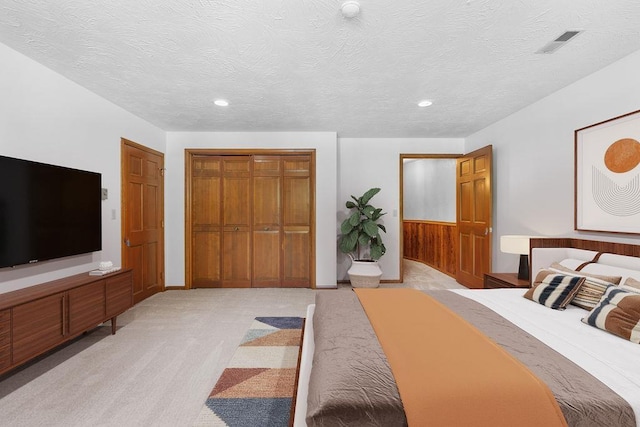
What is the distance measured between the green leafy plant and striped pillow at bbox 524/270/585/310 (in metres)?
2.37

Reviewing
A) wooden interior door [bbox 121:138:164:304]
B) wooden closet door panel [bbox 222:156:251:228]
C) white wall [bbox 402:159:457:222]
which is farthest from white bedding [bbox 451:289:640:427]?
white wall [bbox 402:159:457:222]

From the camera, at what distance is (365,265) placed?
4.66 metres

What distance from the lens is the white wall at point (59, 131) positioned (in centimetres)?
230

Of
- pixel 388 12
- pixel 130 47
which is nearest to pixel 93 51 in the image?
pixel 130 47

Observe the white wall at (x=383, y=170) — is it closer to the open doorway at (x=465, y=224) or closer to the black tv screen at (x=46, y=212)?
the open doorway at (x=465, y=224)

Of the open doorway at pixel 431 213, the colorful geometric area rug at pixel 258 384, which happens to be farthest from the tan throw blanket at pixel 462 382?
the open doorway at pixel 431 213

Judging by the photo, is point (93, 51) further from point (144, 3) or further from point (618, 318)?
point (618, 318)

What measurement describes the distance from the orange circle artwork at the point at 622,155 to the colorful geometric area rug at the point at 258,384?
9.89 feet

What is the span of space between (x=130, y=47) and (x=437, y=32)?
89.7 inches

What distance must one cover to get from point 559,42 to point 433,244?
15.9ft

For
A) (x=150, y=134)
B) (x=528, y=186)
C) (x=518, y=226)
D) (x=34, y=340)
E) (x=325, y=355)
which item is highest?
(x=150, y=134)

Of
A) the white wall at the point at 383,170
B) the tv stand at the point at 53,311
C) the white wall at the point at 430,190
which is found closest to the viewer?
the tv stand at the point at 53,311

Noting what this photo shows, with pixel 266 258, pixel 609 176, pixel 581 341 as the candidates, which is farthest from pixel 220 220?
pixel 609 176

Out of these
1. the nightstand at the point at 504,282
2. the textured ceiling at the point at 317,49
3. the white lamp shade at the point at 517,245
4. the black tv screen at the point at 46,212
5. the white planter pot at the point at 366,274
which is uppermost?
the textured ceiling at the point at 317,49
